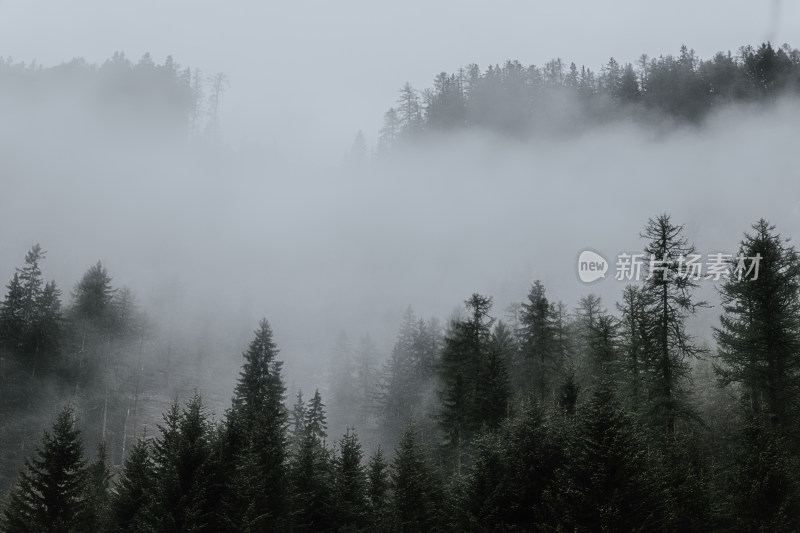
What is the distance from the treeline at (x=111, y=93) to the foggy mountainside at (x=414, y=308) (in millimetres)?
858

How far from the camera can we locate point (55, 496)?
24.8m

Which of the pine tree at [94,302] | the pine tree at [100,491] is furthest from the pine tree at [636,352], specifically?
the pine tree at [94,302]

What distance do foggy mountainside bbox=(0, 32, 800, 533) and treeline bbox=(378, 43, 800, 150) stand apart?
27.7 inches

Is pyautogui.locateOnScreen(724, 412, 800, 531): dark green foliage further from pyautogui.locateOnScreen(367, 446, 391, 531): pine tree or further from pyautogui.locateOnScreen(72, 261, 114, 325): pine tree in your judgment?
pyautogui.locateOnScreen(72, 261, 114, 325): pine tree

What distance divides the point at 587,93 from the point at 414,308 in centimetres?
7725

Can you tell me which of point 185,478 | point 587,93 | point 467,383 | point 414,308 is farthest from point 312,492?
point 587,93

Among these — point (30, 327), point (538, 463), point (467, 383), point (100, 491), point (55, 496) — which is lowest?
point (100, 491)

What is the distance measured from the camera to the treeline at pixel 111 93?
166500 mm

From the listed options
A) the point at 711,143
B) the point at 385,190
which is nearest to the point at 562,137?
the point at 711,143

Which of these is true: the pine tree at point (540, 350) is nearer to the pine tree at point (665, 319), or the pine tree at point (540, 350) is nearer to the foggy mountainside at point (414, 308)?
the foggy mountainside at point (414, 308)

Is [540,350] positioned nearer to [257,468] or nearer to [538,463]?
[538,463]

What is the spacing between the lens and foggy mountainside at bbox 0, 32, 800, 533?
2272 centimetres

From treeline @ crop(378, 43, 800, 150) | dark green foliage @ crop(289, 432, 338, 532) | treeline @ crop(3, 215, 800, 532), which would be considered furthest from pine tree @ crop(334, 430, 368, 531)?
treeline @ crop(378, 43, 800, 150)

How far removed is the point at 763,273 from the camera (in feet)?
91.7
